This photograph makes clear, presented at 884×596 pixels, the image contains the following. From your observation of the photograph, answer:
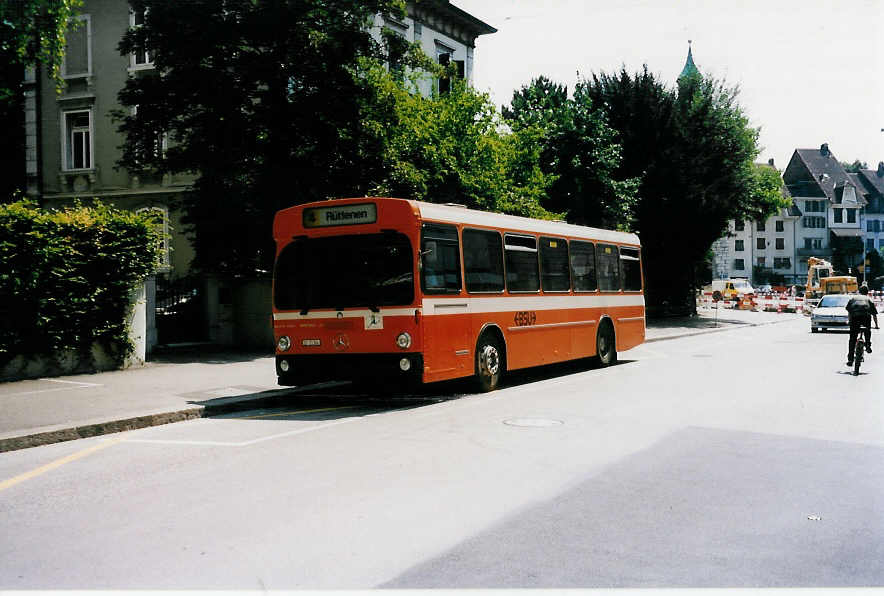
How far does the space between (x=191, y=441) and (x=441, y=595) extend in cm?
566

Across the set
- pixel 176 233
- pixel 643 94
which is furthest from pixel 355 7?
pixel 643 94

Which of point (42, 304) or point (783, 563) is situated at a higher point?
point (42, 304)

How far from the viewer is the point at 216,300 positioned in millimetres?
20891

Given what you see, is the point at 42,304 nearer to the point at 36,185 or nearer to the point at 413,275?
the point at 413,275

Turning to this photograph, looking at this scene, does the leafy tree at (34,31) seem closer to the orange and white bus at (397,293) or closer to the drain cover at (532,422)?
the orange and white bus at (397,293)

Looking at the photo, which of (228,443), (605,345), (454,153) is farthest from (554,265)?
(454,153)

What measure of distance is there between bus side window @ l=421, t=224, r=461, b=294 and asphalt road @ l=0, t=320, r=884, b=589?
73.9 inches

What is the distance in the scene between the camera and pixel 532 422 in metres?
9.98

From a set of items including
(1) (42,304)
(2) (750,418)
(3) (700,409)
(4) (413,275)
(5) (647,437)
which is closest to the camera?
(5) (647,437)

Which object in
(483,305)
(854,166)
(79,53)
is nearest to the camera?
(483,305)

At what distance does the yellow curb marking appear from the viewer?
7.21 metres

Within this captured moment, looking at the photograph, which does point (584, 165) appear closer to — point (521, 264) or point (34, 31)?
point (34, 31)

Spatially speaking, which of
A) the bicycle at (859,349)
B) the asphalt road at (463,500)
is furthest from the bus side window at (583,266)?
the asphalt road at (463,500)

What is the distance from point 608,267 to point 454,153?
355 inches
